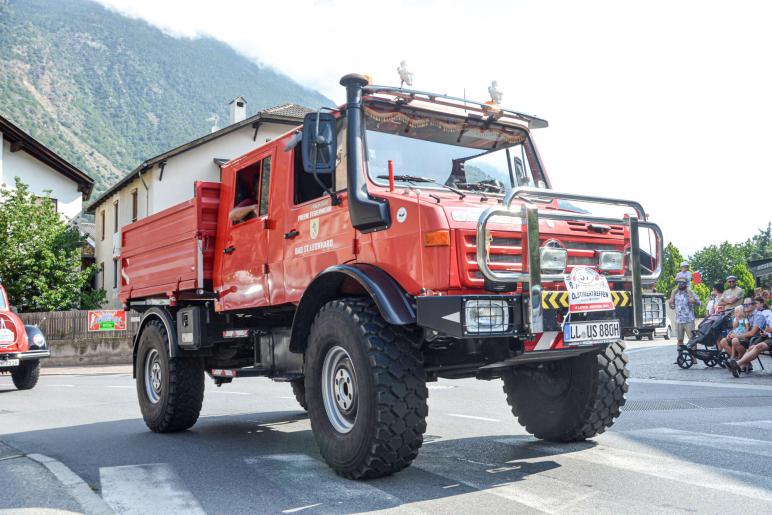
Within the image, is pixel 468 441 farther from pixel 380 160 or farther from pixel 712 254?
pixel 712 254

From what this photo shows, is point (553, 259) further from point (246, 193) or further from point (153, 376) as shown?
point (153, 376)

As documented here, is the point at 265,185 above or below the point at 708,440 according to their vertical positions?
above

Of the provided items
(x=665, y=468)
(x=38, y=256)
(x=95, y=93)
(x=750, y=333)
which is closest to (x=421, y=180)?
(x=665, y=468)

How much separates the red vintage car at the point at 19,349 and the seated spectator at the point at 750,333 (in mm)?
12585

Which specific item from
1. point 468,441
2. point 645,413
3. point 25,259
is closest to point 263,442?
point 468,441

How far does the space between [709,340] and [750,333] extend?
1580 millimetres

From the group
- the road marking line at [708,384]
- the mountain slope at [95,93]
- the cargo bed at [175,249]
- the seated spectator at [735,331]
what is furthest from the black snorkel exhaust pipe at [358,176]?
the mountain slope at [95,93]

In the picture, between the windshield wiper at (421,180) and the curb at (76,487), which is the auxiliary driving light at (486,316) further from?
the curb at (76,487)

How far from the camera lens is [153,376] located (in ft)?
27.9

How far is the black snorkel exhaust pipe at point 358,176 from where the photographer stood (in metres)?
5.45

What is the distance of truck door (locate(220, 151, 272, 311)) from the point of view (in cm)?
695

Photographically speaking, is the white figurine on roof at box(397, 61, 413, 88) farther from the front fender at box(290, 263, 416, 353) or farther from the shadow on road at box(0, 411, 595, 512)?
the shadow on road at box(0, 411, 595, 512)

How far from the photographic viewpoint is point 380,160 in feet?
19.2

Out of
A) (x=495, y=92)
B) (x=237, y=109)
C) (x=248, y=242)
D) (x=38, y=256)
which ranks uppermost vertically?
(x=237, y=109)
